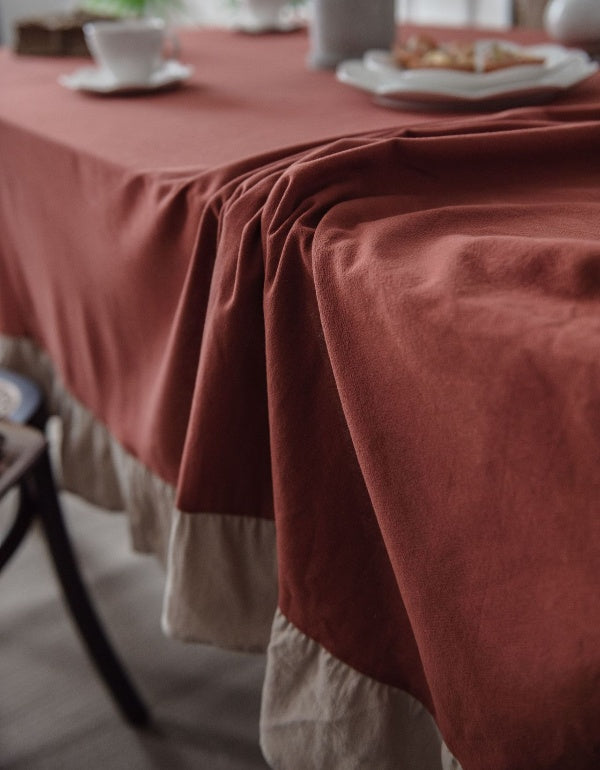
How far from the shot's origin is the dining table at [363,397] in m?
0.33

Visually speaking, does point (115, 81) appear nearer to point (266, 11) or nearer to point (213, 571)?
point (266, 11)

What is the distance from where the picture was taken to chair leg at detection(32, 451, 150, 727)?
0.88 meters

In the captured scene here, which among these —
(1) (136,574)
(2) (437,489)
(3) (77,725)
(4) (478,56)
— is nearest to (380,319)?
(2) (437,489)

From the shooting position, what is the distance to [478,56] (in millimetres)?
862

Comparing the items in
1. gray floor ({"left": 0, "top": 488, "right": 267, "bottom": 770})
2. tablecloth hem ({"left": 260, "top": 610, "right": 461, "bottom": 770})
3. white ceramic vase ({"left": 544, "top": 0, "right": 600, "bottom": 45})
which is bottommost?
gray floor ({"left": 0, "top": 488, "right": 267, "bottom": 770})

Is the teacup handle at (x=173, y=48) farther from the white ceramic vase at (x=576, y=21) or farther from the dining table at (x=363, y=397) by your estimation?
the white ceramic vase at (x=576, y=21)

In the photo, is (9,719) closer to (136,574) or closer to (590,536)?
(136,574)

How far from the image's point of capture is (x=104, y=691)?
1005 mm

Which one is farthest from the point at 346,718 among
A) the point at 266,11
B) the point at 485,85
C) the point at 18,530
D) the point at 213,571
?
the point at 266,11

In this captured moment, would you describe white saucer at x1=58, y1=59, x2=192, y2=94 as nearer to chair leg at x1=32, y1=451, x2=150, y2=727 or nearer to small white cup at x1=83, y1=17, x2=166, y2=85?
small white cup at x1=83, y1=17, x2=166, y2=85

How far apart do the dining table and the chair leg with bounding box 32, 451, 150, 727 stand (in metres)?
0.14

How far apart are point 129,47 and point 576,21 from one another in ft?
1.80

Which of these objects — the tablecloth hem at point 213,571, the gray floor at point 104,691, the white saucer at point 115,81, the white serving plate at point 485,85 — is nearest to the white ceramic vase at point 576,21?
the white serving plate at point 485,85

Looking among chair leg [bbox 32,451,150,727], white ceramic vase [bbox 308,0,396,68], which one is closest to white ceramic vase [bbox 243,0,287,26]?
white ceramic vase [bbox 308,0,396,68]
